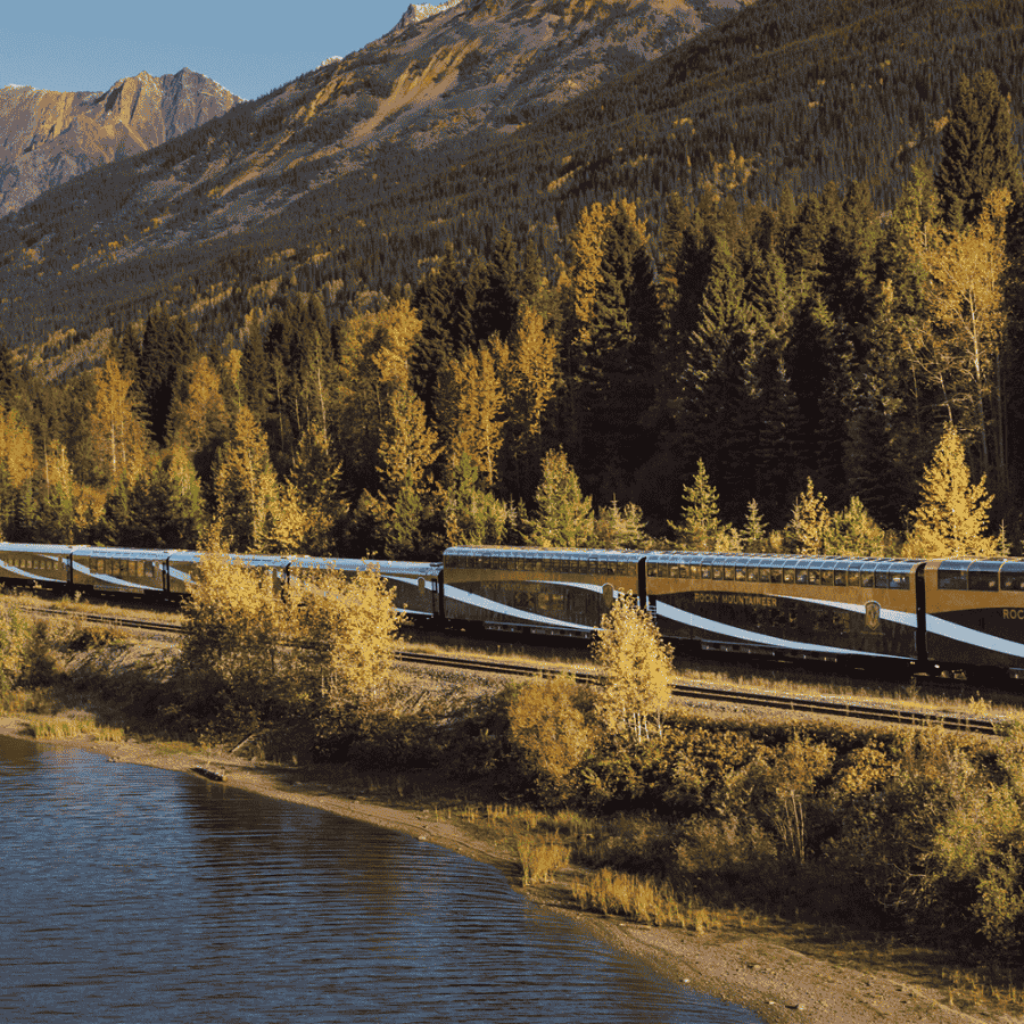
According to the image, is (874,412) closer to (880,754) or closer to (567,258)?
(880,754)

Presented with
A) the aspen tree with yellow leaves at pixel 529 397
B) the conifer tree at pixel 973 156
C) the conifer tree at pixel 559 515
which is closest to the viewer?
the conifer tree at pixel 559 515

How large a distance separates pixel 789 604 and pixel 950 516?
816cm

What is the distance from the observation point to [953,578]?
35.2 meters

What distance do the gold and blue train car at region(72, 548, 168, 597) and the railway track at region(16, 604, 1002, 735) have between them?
90.5 ft

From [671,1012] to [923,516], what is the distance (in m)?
26.6

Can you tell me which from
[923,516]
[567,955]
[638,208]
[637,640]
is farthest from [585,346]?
[638,208]

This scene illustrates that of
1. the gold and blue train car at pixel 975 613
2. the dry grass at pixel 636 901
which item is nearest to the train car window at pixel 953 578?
the gold and blue train car at pixel 975 613

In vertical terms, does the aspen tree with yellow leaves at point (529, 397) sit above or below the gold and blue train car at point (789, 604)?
above

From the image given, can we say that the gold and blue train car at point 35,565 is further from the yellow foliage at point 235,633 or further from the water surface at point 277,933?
the water surface at point 277,933

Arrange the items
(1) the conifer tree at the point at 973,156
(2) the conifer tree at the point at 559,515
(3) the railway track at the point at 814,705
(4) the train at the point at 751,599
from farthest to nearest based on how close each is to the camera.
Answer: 1. (1) the conifer tree at the point at 973,156
2. (2) the conifer tree at the point at 559,515
3. (4) the train at the point at 751,599
4. (3) the railway track at the point at 814,705

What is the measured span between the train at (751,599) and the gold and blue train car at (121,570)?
12894 millimetres

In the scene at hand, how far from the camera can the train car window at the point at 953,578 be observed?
3497cm

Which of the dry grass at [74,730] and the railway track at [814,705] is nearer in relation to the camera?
the railway track at [814,705]

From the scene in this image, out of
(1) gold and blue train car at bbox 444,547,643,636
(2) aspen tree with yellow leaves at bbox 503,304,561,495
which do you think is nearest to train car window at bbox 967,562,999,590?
(1) gold and blue train car at bbox 444,547,643,636
